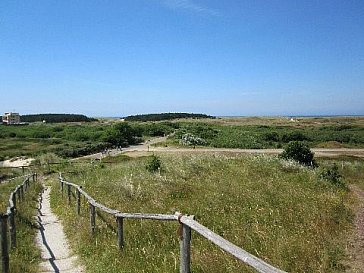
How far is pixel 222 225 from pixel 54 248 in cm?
420

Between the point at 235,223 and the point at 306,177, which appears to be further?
the point at 306,177

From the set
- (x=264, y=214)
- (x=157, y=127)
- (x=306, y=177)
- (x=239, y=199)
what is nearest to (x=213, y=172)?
(x=306, y=177)

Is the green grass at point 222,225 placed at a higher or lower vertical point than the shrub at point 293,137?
higher

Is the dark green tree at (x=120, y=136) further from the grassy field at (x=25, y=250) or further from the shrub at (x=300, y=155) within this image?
the grassy field at (x=25, y=250)

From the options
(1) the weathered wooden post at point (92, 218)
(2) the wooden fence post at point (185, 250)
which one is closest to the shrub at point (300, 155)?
(1) the weathered wooden post at point (92, 218)

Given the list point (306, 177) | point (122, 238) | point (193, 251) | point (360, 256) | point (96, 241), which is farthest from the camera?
point (306, 177)

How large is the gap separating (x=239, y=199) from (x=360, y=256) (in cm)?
428

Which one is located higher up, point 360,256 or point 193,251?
point 193,251

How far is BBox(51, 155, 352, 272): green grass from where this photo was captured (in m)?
7.25

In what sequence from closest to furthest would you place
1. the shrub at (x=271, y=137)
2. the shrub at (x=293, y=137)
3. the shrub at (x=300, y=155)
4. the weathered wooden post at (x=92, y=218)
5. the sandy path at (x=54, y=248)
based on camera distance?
the sandy path at (x=54, y=248)
the weathered wooden post at (x=92, y=218)
the shrub at (x=300, y=155)
the shrub at (x=293, y=137)
the shrub at (x=271, y=137)

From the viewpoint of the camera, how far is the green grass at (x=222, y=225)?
286 inches

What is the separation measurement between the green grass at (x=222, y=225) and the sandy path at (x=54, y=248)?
27 cm

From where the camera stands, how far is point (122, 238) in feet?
26.1

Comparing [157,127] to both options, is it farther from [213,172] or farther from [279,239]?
[279,239]
